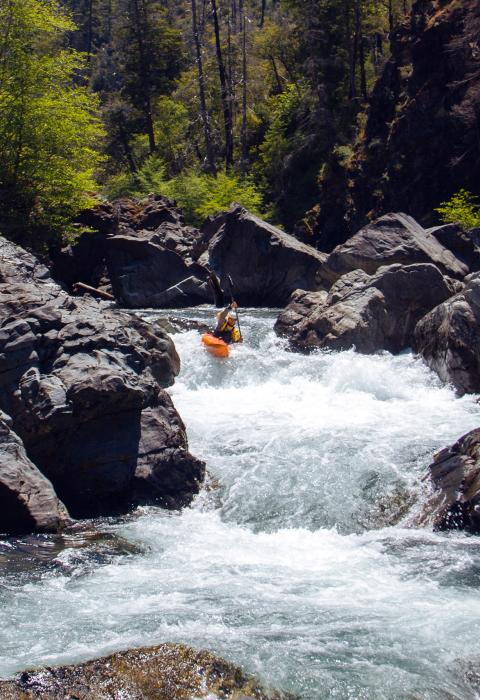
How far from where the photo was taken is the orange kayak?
1573 centimetres

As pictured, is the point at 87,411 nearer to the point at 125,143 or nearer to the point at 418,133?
the point at 418,133

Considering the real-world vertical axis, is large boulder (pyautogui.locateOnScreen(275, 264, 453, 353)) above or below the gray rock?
below

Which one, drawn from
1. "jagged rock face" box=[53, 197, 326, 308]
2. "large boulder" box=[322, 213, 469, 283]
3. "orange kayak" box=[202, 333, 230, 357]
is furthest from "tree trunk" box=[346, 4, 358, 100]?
"orange kayak" box=[202, 333, 230, 357]

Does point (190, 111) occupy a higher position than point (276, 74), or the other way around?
point (276, 74)

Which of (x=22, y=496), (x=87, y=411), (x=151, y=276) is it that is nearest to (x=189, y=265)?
(x=151, y=276)

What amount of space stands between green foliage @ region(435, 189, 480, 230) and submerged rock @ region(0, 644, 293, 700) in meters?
19.6

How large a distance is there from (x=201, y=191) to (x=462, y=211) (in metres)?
10.3

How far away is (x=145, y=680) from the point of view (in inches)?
205

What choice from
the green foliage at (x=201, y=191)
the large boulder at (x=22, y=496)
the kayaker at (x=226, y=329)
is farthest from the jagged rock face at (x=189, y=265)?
the large boulder at (x=22, y=496)

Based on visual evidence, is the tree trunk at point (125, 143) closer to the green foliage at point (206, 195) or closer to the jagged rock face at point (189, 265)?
the green foliage at point (206, 195)

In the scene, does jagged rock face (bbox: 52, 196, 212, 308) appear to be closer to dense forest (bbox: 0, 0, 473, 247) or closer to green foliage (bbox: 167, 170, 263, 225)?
dense forest (bbox: 0, 0, 473, 247)

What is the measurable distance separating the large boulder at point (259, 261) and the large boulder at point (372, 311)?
4.44 m

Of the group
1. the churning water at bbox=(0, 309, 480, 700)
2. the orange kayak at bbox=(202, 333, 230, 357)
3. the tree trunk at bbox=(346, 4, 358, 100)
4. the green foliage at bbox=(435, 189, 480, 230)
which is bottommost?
the churning water at bbox=(0, 309, 480, 700)

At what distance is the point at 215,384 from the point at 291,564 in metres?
6.97
